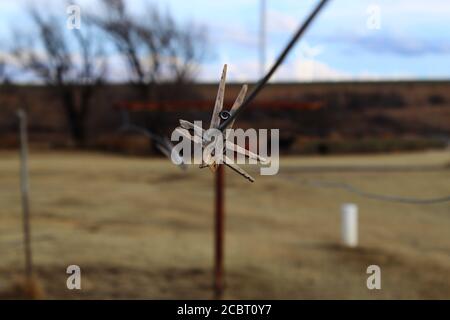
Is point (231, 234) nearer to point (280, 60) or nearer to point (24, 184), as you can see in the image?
point (24, 184)

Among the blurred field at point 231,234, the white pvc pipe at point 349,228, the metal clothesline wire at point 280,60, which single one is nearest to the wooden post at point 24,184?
the blurred field at point 231,234

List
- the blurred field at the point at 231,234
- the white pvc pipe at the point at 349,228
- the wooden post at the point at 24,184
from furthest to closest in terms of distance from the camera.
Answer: the white pvc pipe at the point at 349,228 → the blurred field at the point at 231,234 → the wooden post at the point at 24,184

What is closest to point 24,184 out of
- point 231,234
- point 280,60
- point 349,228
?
point 231,234

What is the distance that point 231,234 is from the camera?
10164 mm

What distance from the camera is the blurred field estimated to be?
7.09 metres

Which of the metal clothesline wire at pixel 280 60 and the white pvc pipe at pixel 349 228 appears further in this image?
the white pvc pipe at pixel 349 228

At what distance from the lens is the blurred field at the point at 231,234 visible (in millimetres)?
7094

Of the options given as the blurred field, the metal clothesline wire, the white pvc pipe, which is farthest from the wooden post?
the metal clothesline wire

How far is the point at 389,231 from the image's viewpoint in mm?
10336

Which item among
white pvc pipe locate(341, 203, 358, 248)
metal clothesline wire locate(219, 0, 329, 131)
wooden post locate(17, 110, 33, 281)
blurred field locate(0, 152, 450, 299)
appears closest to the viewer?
metal clothesline wire locate(219, 0, 329, 131)

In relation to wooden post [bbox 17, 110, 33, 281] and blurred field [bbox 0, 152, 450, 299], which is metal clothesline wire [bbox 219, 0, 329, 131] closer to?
wooden post [bbox 17, 110, 33, 281]

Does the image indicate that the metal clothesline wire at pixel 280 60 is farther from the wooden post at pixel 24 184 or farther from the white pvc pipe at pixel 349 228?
the white pvc pipe at pixel 349 228

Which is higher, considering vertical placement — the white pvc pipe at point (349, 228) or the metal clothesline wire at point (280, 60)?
the metal clothesline wire at point (280, 60)
